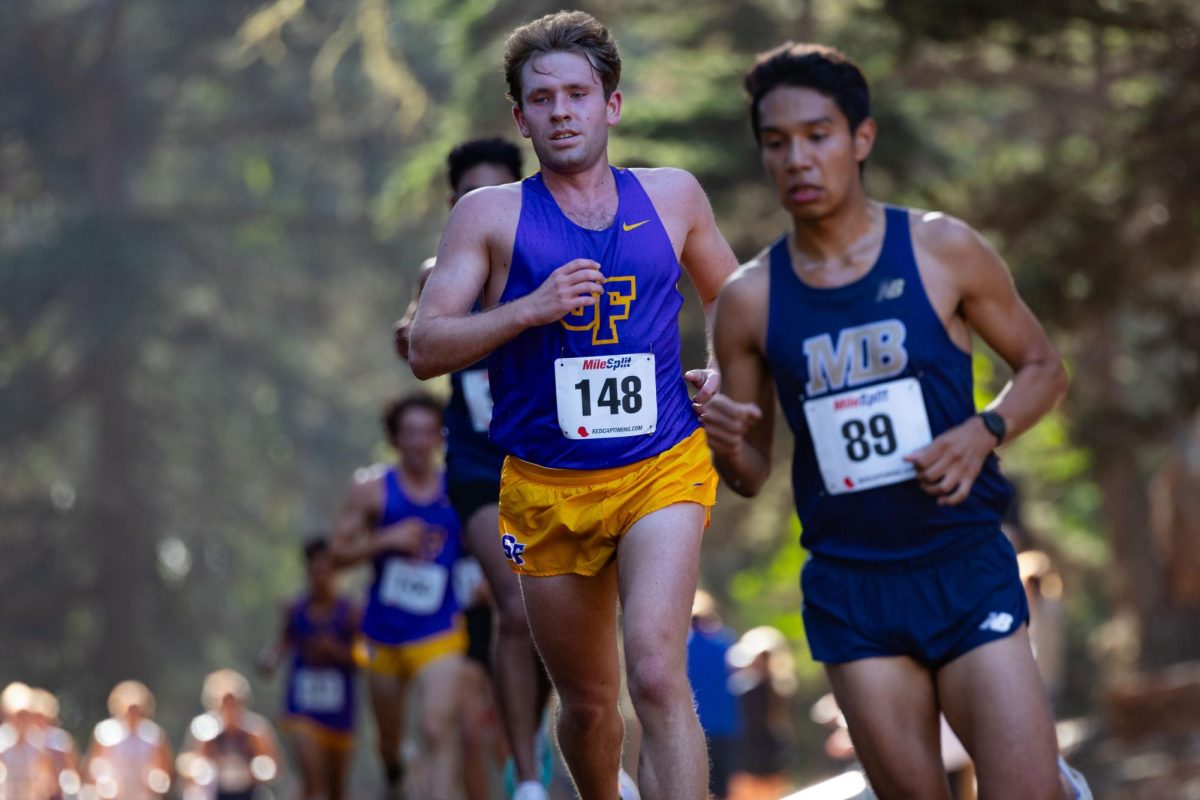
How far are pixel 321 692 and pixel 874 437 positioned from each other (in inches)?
334

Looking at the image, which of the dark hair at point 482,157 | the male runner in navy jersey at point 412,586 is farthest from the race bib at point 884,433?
the male runner in navy jersey at point 412,586

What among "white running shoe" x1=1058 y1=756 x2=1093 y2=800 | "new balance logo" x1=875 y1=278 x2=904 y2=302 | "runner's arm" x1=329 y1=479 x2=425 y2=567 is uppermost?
→ "new balance logo" x1=875 y1=278 x2=904 y2=302

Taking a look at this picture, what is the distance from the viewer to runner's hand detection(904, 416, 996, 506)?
17.7 ft

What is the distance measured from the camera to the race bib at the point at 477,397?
293 inches

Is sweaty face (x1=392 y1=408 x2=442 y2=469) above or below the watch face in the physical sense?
below

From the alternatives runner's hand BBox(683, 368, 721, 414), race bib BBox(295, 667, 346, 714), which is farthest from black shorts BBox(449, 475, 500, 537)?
race bib BBox(295, 667, 346, 714)

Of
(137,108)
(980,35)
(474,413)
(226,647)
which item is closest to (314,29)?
(137,108)

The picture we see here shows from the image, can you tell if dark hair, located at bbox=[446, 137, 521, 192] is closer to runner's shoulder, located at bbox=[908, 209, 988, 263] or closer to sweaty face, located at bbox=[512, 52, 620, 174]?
runner's shoulder, located at bbox=[908, 209, 988, 263]

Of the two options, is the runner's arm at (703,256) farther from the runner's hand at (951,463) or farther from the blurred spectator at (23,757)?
the blurred spectator at (23,757)

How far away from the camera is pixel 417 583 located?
1039cm

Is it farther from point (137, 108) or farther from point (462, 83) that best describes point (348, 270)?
point (462, 83)

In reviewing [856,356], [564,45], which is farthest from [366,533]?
[564,45]

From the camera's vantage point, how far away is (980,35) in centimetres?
1340

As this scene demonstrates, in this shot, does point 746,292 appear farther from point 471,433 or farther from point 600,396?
point 471,433
